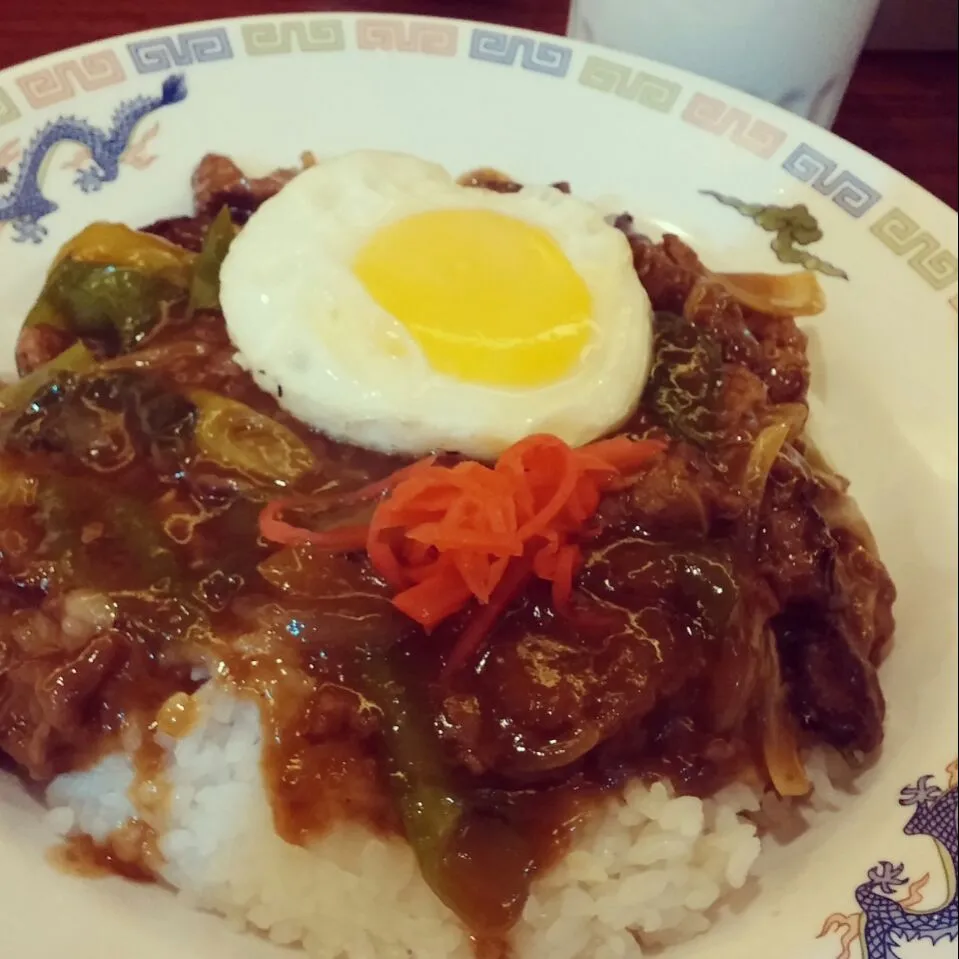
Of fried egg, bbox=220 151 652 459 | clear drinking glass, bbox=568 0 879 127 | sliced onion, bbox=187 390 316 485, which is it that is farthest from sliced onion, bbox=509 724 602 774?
clear drinking glass, bbox=568 0 879 127

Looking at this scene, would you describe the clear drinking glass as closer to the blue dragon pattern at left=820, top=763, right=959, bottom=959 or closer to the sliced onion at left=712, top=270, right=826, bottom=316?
the sliced onion at left=712, top=270, right=826, bottom=316

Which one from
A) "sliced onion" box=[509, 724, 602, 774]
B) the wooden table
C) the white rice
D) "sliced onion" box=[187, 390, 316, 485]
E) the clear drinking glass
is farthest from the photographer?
the wooden table

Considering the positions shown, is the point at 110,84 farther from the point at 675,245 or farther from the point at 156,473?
the point at 675,245

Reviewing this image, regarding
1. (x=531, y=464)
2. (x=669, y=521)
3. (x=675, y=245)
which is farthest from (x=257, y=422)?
(x=675, y=245)

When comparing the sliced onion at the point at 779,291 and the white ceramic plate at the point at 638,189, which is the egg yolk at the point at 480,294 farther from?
the white ceramic plate at the point at 638,189

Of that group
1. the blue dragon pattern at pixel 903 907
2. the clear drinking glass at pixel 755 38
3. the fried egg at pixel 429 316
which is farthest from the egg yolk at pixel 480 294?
the clear drinking glass at pixel 755 38

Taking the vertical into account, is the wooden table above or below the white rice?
above
